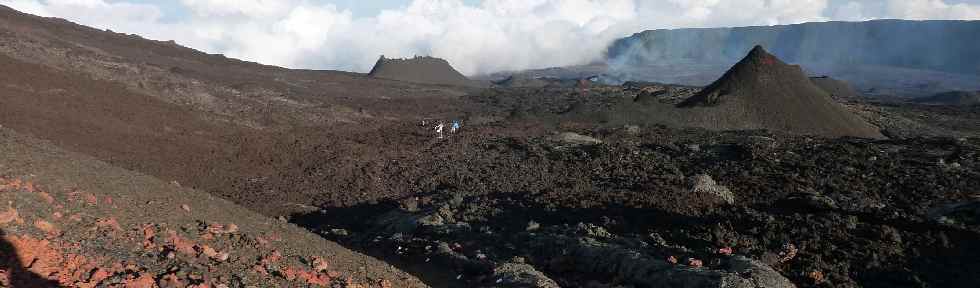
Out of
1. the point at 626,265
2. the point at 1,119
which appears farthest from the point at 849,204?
the point at 1,119

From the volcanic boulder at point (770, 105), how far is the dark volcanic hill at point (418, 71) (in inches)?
1489

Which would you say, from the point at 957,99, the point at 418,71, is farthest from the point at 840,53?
the point at 418,71

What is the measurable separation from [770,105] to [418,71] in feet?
144

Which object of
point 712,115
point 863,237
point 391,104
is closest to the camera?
point 863,237

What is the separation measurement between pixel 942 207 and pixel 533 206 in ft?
24.7

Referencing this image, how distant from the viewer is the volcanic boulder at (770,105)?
26656 mm

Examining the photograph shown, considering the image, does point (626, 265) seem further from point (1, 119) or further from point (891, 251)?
point (1, 119)

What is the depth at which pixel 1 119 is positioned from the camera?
15953 millimetres

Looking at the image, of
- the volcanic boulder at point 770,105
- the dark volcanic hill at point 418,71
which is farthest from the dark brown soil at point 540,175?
the dark volcanic hill at point 418,71

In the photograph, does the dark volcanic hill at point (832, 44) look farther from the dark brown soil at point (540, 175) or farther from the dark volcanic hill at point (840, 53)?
the dark brown soil at point (540, 175)

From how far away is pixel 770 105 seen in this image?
2797 cm

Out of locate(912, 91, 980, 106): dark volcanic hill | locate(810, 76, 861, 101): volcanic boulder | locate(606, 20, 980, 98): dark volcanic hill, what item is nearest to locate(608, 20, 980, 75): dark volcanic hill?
locate(606, 20, 980, 98): dark volcanic hill

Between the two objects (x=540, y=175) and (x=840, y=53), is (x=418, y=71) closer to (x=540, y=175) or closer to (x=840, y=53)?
(x=540, y=175)

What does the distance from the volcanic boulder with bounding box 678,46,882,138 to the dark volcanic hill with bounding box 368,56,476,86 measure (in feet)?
124
